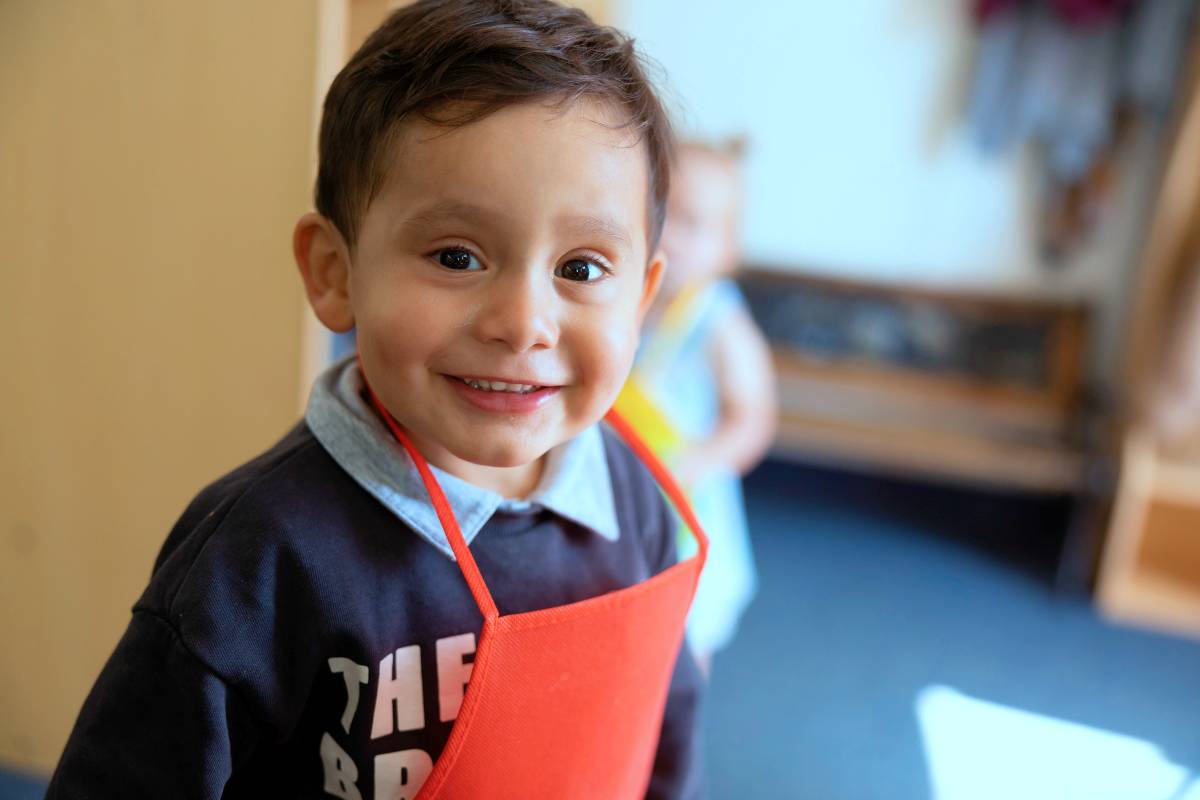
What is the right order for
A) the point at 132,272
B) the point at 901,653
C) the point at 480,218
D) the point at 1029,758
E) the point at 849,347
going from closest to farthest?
the point at 480,218 → the point at 132,272 → the point at 1029,758 → the point at 901,653 → the point at 849,347

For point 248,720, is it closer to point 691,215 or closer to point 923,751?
point 691,215

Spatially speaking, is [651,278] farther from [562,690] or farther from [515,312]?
[562,690]

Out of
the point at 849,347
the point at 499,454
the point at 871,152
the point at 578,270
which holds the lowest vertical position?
the point at 849,347

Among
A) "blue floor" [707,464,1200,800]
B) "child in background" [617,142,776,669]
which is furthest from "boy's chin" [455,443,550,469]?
"blue floor" [707,464,1200,800]

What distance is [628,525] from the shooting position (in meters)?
0.81

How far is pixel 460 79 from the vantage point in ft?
1.94

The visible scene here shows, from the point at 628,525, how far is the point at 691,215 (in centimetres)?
97

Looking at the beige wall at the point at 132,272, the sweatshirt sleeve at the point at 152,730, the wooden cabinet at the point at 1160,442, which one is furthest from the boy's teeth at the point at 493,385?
the wooden cabinet at the point at 1160,442

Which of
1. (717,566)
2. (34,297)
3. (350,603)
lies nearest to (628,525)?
(350,603)

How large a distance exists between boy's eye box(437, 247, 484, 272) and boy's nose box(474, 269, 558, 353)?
0.02m

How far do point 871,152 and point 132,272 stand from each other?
2.81 m

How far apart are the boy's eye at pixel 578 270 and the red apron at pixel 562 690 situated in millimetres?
156

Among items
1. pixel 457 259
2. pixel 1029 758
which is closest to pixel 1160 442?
pixel 1029 758

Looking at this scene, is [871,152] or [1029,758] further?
[871,152]
